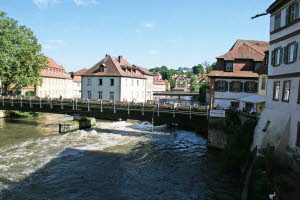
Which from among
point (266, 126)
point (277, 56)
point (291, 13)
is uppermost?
point (291, 13)

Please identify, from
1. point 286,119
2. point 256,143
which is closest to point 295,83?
point 286,119

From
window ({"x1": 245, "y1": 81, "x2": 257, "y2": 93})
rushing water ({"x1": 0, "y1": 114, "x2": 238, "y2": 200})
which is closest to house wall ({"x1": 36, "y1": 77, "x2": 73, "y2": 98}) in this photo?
rushing water ({"x1": 0, "y1": 114, "x2": 238, "y2": 200})

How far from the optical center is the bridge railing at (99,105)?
27.7 meters

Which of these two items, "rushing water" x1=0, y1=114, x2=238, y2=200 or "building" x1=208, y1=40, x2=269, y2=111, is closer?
"rushing water" x1=0, y1=114, x2=238, y2=200

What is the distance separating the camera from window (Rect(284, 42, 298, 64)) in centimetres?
1459

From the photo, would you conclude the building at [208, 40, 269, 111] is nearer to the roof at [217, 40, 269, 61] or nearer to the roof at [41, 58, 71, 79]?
the roof at [217, 40, 269, 61]

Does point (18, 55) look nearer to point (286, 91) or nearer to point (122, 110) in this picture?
point (122, 110)

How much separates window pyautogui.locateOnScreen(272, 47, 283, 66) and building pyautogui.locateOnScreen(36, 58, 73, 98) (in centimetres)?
5095

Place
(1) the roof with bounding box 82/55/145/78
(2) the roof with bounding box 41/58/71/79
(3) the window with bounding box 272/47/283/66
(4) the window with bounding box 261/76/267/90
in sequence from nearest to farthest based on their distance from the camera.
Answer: (3) the window with bounding box 272/47/283/66, (4) the window with bounding box 261/76/267/90, (1) the roof with bounding box 82/55/145/78, (2) the roof with bounding box 41/58/71/79

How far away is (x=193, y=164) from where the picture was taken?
805 inches

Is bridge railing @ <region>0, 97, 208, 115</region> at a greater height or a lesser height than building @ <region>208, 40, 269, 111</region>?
lesser

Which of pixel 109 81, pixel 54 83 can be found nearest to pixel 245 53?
pixel 109 81

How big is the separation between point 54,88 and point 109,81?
81.4 feet

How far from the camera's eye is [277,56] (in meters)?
17.5
